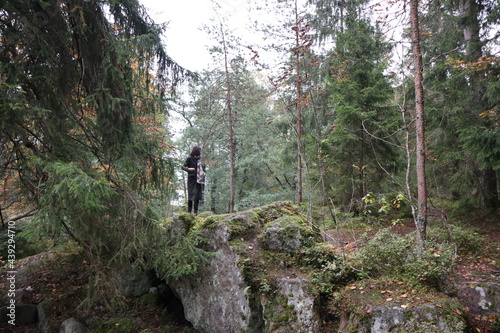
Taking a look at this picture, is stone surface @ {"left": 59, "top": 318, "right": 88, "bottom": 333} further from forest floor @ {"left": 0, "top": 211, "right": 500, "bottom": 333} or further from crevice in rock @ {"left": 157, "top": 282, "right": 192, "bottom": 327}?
crevice in rock @ {"left": 157, "top": 282, "right": 192, "bottom": 327}

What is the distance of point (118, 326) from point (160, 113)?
436 centimetres

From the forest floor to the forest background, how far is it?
1.07 metres

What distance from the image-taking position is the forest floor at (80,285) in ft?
16.7

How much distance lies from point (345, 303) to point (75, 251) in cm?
646

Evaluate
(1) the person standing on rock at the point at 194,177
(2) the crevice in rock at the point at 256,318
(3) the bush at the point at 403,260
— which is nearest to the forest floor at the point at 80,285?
(3) the bush at the point at 403,260

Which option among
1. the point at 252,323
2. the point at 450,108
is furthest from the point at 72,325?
the point at 450,108

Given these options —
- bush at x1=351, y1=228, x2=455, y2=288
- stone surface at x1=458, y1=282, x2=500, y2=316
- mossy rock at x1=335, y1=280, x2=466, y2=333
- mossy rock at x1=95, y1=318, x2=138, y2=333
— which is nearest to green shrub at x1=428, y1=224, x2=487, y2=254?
bush at x1=351, y1=228, x2=455, y2=288

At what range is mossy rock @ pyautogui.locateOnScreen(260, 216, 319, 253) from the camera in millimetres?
5121

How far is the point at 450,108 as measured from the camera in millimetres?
8047

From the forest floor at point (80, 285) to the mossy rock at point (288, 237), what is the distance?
53 centimetres

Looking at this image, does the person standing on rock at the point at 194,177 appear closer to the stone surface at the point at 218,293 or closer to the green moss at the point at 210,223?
the green moss at the point at 210,223

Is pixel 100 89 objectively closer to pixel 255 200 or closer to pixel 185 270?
pixel 185 270

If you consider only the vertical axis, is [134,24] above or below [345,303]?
above

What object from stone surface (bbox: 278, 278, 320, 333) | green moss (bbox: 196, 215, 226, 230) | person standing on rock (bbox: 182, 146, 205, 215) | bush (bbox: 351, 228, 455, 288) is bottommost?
stone surface (bbox: 278, 278, 320, 333)
